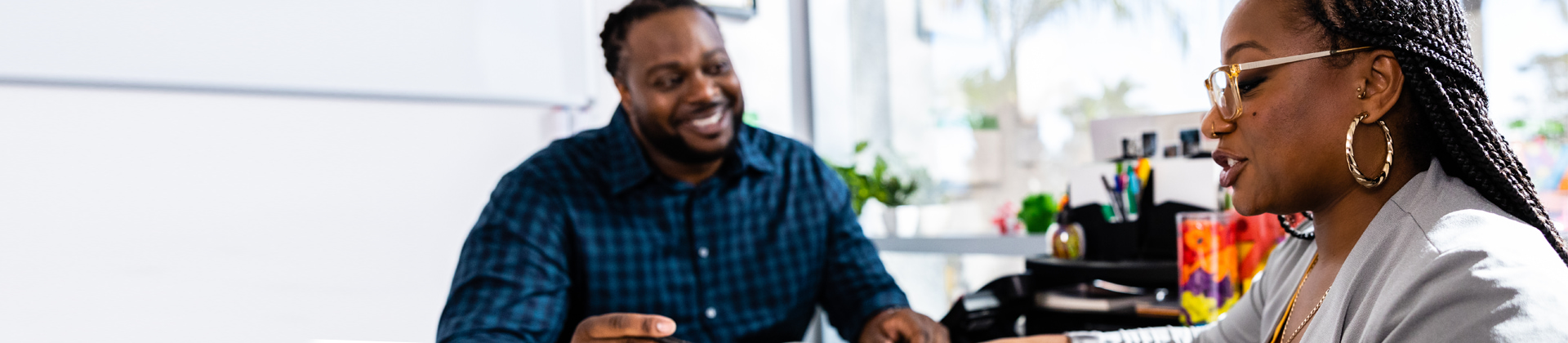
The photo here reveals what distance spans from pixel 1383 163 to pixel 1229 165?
13 centimetres

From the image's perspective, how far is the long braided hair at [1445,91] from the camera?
2.22 ft

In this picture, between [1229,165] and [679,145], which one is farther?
[679,145]

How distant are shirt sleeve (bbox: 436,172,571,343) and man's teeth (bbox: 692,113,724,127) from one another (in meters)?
0.27

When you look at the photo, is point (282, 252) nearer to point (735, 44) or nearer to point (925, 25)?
point (735, 44)

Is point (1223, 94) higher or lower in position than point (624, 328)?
higher

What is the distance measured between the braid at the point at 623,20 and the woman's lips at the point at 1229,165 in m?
0.94

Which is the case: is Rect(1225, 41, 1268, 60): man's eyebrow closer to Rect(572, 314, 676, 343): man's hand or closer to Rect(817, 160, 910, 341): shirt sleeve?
Rect(572, 314, 676, 343): man's hand

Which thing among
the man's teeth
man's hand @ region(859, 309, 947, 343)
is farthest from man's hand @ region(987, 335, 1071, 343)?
the man's teeth

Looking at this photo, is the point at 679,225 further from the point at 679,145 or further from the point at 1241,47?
the point at 1241,47

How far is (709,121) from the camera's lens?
4.91 feet

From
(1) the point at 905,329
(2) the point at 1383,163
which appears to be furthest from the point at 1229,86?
(1) the point at 905,329

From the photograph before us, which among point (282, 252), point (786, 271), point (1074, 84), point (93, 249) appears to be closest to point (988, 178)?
point (1074, 84)

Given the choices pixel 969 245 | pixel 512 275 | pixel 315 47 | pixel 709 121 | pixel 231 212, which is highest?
pixel 315 47

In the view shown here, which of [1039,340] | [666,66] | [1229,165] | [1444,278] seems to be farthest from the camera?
[666,66]
